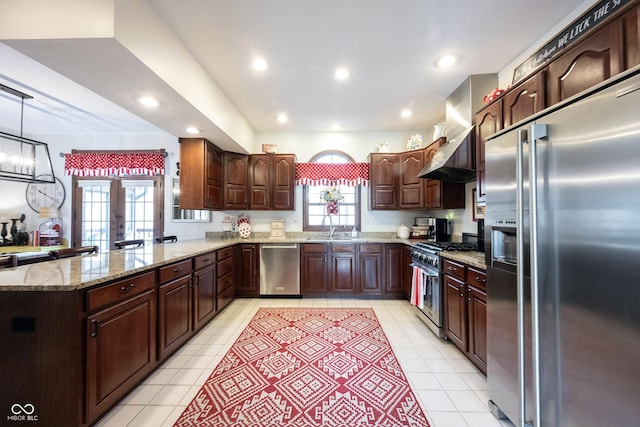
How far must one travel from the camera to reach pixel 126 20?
5.12ft

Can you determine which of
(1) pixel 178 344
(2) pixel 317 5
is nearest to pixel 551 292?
(2) pixel 317 5

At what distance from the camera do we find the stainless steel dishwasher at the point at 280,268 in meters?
3.85

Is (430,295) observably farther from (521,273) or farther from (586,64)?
(586,64)

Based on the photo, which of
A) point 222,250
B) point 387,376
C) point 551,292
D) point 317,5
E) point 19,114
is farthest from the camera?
point 19,114

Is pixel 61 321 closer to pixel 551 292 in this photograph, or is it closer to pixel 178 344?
pixel 178 344

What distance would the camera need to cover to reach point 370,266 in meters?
3.83

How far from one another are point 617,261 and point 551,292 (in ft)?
0.94

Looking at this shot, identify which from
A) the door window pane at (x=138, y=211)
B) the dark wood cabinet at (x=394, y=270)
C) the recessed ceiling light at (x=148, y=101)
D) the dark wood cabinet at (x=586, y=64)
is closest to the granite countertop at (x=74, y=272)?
the recessed ceiling light at (x=148, y=101)

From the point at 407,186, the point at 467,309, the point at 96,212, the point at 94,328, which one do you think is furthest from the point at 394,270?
the point at 96,212

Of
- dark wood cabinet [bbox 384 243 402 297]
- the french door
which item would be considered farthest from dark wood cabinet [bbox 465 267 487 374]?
the french door

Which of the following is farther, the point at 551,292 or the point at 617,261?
the point at 551,292

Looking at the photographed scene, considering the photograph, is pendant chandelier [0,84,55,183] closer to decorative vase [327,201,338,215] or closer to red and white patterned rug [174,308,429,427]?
red and white patterned rug [174,308,429,427]

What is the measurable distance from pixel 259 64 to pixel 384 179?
99.1 inches

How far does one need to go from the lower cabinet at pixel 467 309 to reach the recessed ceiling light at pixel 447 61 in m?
1.96
